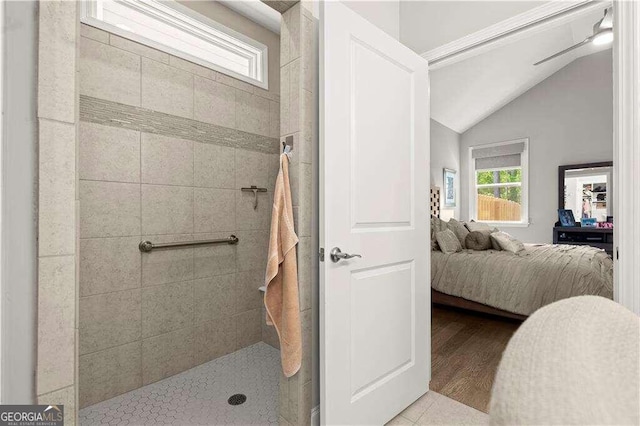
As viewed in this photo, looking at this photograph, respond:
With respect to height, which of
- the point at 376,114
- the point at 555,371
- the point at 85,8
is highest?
the point at 85,8

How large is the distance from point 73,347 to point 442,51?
234 centimetres

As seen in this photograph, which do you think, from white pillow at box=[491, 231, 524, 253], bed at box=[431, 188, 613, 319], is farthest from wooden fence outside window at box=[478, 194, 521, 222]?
white pillow at box=[491, 231, 524, 253]

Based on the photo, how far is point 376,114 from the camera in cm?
157

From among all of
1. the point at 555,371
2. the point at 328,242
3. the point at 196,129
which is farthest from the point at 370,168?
the point at 196,129

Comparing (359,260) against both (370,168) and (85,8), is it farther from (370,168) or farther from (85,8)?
(85,8)

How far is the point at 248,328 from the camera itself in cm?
256

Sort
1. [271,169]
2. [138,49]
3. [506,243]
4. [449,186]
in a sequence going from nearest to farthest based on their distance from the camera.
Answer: [138,49]
[271,169]
[506,243]
[449,186]

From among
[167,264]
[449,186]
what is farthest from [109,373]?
[449,186]

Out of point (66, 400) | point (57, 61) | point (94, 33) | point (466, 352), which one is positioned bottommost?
point (466, 352)

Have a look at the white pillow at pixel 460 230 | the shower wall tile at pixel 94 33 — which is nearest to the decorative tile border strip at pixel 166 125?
the shower wall tile at pixel 94 33

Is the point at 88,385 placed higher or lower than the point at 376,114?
lower

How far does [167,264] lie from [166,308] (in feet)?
0.99

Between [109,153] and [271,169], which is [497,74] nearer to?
[271,169]

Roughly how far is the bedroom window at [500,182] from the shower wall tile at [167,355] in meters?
6.04
